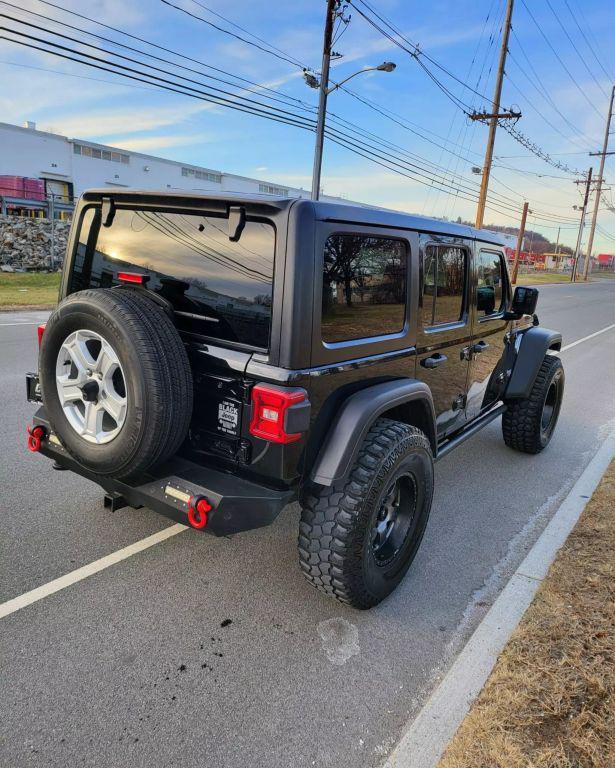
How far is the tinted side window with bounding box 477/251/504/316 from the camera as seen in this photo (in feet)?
13.4

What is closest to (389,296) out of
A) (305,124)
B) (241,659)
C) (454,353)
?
(454,353)

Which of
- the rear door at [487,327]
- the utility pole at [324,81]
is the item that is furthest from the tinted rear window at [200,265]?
the utility pole at [324,81]

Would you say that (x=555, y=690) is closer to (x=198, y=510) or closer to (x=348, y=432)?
(x=348, y=432)

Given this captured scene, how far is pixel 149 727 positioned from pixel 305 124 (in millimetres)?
22415

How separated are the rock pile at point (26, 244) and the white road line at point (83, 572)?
63.5ft

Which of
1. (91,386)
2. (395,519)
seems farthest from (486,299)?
(91,386)

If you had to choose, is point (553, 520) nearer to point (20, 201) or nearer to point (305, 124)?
point (305, 124)

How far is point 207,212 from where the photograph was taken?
2.57m

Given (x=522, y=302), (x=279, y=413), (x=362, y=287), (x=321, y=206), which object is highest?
(x=321, y=206)

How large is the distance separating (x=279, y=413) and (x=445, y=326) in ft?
5.44

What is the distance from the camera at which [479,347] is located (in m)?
4.11

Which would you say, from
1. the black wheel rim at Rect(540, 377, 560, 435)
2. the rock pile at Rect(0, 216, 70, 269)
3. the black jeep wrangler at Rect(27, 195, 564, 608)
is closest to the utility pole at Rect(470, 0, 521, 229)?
the rock pile at Rect(0, 216, 70, 269)

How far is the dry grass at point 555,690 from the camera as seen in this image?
1949 millimetres

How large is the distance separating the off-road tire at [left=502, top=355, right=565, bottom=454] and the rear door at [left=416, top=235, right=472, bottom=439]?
1059 mm
